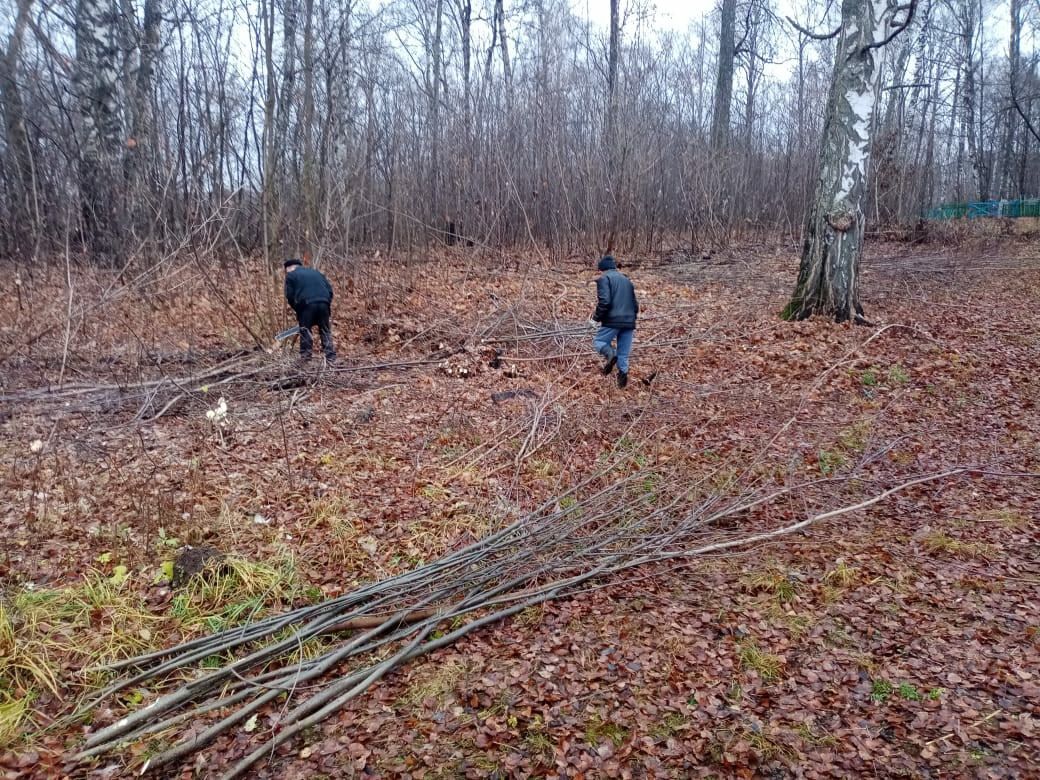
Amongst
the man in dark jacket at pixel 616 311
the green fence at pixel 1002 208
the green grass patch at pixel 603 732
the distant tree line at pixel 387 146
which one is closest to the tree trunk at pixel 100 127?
the distant tree line at pixel 387 146

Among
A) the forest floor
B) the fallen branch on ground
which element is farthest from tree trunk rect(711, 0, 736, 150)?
the fallen branch on ground

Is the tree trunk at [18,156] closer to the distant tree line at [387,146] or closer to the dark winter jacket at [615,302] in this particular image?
the distant tree line at [387,146]

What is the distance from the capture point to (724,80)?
1753cm

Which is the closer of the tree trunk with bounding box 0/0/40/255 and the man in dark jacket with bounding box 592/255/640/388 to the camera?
the man in dark jacket with bounding box 592/255/640/388

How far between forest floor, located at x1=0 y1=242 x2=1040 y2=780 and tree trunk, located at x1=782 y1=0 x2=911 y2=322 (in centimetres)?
50

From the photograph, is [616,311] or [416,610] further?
[616,311]

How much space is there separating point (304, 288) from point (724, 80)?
14168 mm

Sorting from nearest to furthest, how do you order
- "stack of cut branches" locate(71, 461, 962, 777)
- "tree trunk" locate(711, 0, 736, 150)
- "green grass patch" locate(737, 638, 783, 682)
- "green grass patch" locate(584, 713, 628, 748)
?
"green grass patch" locate(584, 713, 628, 748), "stack of cut branches" locate(71, 461, 962, 777), "green grass patch" locate(737, 638, 783, 682), "tree trunk" locate(711, 0, 736, 150)

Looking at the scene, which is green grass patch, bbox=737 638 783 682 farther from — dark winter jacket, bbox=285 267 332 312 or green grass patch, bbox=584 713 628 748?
dark winter jacket, bbox=285 267 332 312

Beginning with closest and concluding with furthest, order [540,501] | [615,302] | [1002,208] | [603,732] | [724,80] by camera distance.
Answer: [603,732] < [540,501] < [615,302] < [724,80] < [1002,208]

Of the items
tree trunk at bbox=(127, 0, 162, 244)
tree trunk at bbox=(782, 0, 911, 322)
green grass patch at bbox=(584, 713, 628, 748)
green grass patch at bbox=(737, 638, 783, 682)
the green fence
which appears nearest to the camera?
green grass patch at bbox=(584, 713, 628, 748)

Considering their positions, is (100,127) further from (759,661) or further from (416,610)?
(759,661)

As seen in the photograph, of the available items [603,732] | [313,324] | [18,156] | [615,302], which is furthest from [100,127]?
[603,732]

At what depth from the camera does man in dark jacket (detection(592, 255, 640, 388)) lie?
7.37 m
